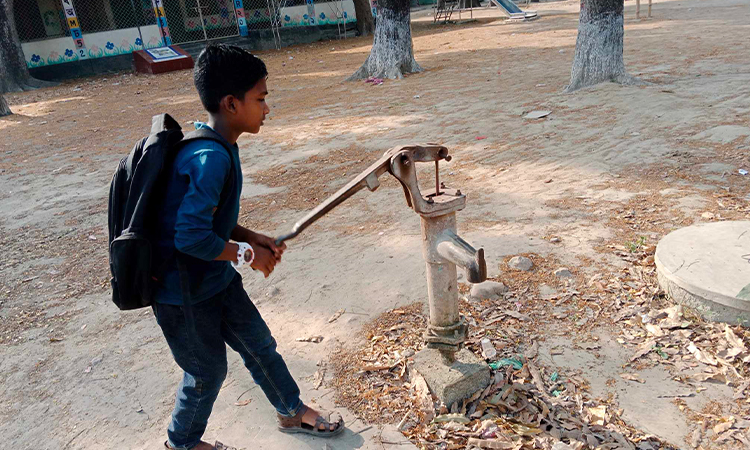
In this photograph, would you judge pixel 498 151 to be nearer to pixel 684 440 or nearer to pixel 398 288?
pixel 398 288

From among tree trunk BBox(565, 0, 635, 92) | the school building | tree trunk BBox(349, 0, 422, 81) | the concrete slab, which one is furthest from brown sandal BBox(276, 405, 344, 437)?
the school building

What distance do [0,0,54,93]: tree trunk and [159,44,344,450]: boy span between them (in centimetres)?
1518

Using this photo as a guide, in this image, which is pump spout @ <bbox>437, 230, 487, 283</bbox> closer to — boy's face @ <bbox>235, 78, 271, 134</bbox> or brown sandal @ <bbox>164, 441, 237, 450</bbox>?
boy's face @ <bbox>235, 78, 271, 134</bbox>

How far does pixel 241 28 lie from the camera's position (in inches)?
758

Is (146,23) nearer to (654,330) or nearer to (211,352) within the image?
(211,352)

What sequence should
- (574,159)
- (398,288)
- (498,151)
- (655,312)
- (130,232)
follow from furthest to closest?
(498,151) < (574,159) < (398,288) < (655,312) < (130,232)

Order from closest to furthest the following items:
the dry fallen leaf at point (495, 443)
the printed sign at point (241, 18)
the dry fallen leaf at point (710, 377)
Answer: the dry fallen leaf at point (495, 443)
the dry fallen leaf at point (710, 377)
the printed sign at point (241, 18)

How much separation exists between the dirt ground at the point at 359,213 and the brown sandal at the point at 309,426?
0.13 ft

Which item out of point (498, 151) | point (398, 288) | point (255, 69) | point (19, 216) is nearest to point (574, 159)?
point (498, 151)

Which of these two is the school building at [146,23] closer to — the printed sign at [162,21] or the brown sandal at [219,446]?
the printed sign at [162,21]

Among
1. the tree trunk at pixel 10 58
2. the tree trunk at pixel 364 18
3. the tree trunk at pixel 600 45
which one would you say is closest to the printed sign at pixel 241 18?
the tree trunk at pixel 364 18

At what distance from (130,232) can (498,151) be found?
173 inches

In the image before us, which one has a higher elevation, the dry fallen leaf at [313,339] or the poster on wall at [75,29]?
the poster on wall at [75,29]

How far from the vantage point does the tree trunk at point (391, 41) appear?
403 inches
